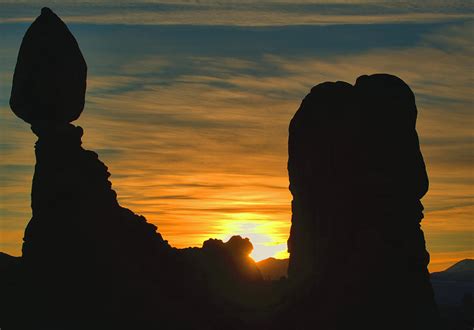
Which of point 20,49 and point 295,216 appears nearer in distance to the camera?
point 20,49

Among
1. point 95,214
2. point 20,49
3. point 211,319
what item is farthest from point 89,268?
point 20,49

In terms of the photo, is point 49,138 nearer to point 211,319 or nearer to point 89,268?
point 89,268

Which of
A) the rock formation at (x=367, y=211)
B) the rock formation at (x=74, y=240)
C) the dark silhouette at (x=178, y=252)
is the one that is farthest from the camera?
the rock formation at (x=367, y=211)

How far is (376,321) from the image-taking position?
73.9 meters

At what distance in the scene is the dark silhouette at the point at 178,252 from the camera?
73000 millimetres

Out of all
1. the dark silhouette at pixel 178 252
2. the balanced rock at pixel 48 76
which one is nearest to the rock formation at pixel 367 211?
the dark silhouette at pixel 178 252

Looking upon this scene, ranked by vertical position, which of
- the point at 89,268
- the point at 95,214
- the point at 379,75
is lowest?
the point at 89,268

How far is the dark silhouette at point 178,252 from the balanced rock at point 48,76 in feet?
0.30

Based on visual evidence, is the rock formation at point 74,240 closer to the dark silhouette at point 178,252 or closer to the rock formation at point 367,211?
the dark silhouette at point 178,252

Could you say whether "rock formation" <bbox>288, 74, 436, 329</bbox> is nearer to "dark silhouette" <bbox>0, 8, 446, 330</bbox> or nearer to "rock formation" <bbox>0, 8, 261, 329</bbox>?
"dark silhouette" <bbox>0, 8, 446, 330</bbox>

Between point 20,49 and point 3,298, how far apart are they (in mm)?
22252

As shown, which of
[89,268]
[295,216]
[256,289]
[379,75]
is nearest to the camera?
[89,268]

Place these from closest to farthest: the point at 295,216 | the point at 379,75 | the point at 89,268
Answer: the point at 89,268 → the point at 379,75 → the point at 295,216

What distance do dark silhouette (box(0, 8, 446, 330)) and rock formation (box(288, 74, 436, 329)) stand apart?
4.0 inches
